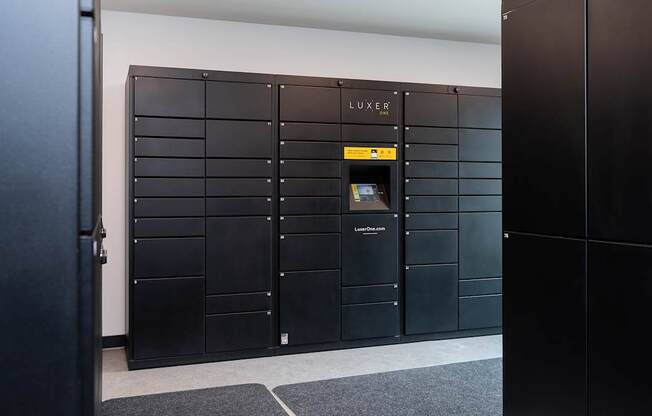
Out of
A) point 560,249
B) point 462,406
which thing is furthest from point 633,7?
point 462,406

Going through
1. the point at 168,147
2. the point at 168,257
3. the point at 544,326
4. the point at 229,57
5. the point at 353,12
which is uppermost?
the point at 353,12

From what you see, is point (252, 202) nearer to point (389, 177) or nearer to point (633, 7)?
point (389, 177)

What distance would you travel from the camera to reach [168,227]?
158 inches

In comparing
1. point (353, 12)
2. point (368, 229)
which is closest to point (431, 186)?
point (368, 229)

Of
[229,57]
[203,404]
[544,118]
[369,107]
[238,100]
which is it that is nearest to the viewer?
[544,118]

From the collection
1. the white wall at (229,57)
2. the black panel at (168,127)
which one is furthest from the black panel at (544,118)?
the white wall at (229,57)

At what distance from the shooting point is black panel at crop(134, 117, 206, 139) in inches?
156

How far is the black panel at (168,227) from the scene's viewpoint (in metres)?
3.96

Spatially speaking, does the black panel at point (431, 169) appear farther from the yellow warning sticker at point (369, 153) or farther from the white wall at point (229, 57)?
the white wall at point (229, 57)

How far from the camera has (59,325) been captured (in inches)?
45.8

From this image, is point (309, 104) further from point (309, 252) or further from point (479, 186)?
point (479, 186)

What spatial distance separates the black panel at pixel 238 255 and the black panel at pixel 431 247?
3.86 feet

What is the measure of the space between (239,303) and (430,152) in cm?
196

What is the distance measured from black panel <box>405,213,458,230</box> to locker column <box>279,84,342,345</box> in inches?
24.4
